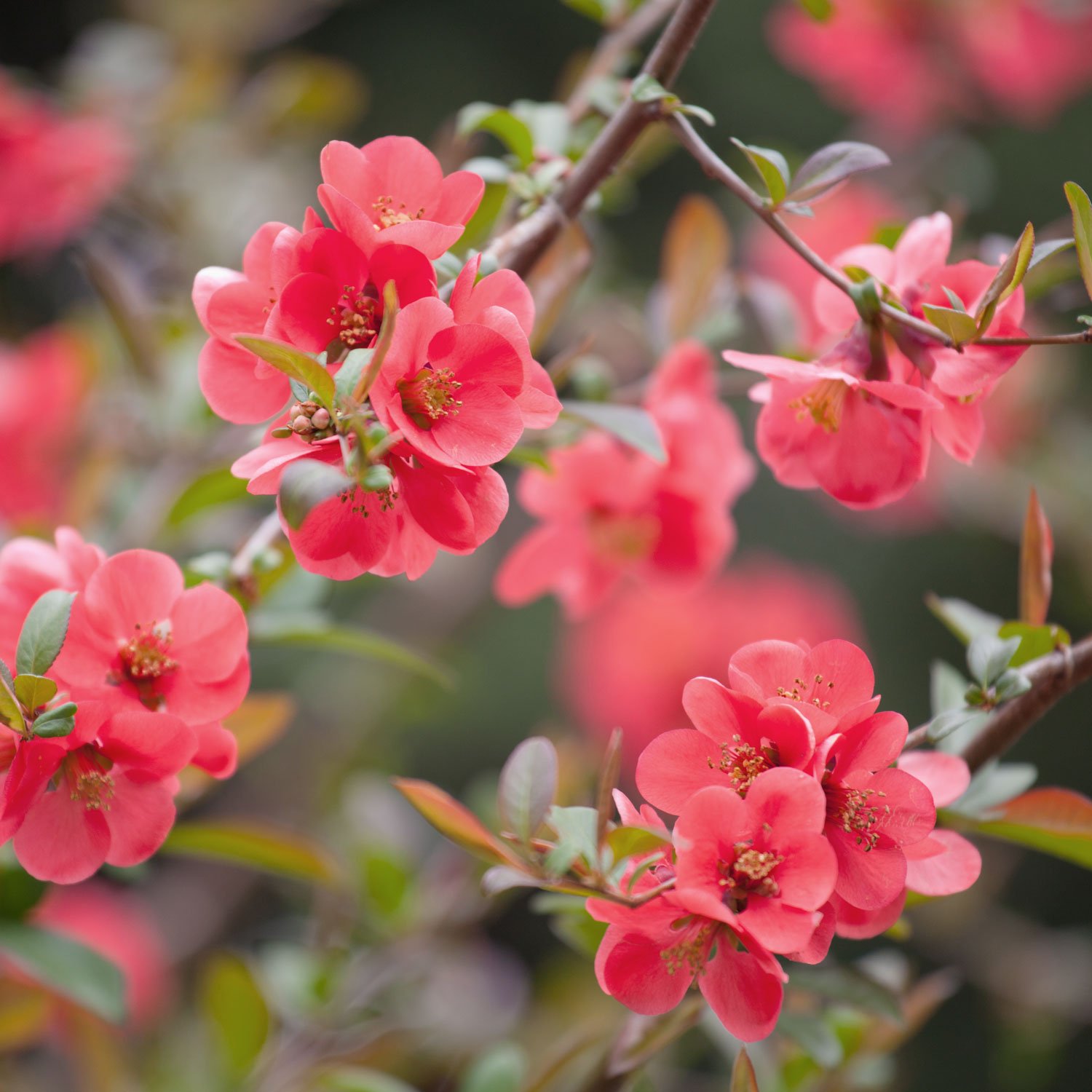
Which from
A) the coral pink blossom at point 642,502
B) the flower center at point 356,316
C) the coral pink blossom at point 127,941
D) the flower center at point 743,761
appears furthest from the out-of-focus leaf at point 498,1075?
the coral pink blossom at point 127,941

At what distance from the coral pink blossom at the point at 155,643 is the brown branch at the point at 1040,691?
29cm

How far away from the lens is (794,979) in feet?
1.87

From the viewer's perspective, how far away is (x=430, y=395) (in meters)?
0.39

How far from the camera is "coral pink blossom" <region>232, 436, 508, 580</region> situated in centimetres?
38

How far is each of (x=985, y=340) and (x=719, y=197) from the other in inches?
62.7

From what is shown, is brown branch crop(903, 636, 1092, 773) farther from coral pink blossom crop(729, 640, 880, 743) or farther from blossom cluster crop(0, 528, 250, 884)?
blossom cluster crop(0, 528, 250, 884)

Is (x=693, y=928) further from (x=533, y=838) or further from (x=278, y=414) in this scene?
(x=278, y=414)

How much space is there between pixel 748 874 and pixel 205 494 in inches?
18.7

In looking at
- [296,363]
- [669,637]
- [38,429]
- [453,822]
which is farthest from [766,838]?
[669,637]

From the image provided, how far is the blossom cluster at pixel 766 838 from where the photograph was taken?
14.2 inches

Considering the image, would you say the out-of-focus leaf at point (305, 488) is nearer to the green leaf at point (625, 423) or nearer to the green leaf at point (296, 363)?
the green leaf at point (296, 363)

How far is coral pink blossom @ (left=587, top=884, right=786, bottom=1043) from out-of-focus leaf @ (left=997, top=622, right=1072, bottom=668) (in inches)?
7.2

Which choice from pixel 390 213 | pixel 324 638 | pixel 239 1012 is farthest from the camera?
pixel 239 1012

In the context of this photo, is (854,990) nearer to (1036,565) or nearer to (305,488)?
(1036,565)
